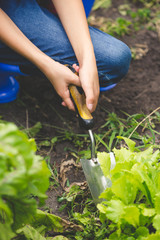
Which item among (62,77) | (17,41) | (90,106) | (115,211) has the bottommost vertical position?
(115,211)

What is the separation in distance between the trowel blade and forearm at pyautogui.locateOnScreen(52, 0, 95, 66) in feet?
1.93

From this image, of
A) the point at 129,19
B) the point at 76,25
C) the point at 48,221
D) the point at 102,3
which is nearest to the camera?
the point at 48,221

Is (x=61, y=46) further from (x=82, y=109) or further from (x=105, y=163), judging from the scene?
(x=105, y=163)

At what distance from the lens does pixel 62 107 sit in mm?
1928

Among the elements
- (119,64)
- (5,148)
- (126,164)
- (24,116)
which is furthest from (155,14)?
(5,148)

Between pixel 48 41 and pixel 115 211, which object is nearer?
pixel 115 211

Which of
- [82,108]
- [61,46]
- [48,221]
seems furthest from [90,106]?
[48,221]

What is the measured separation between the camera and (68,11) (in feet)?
5.08

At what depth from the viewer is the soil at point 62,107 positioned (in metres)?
1.78

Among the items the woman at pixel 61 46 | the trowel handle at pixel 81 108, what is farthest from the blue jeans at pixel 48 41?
the trowel handle at pixel 81 108

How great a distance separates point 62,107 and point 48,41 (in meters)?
0.53

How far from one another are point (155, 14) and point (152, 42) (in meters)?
0.48

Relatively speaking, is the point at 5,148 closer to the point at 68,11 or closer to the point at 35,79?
the point at 68,11

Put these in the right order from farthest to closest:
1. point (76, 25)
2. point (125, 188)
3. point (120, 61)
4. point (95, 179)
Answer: point (120, 61)
point (76, 25)
point (95, 179)
point (125, 188)
